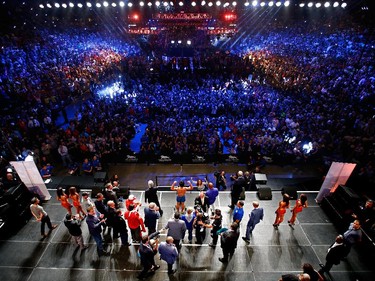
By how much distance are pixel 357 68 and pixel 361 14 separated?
41.0ft

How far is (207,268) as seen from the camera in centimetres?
666

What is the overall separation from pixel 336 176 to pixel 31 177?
32.1 ft

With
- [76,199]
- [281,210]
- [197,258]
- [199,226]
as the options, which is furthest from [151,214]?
[281,210]

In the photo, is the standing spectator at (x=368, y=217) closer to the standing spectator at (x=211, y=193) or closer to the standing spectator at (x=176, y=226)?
the standing spectator at (x=211, y=193)

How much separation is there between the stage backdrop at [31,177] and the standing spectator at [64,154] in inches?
140

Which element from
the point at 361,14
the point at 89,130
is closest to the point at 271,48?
the point at 361,14

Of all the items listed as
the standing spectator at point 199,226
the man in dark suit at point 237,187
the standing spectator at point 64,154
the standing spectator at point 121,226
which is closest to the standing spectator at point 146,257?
the standing spectator at point 121,226

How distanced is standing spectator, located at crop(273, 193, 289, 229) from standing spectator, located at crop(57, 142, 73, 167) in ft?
31.3

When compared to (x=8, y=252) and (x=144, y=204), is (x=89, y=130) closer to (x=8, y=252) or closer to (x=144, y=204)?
(x=144, y=204)

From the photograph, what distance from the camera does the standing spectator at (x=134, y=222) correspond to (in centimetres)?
668

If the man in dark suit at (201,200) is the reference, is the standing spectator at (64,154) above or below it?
below

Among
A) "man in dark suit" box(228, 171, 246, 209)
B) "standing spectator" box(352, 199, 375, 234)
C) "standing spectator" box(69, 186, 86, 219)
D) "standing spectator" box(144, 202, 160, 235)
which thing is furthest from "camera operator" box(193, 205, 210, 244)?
"standing spectator" box(352, 199, 375, 234)

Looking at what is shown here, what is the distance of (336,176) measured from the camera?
8.55 m

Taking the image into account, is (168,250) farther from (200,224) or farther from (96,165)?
(96,165)
